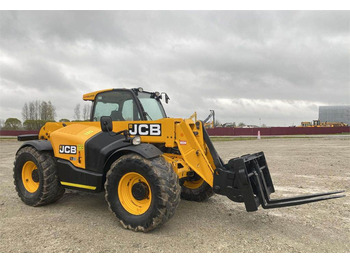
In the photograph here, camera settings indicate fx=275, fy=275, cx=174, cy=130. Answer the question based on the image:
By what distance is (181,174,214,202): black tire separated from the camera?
524 centimetres

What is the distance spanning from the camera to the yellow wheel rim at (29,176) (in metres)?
5.39

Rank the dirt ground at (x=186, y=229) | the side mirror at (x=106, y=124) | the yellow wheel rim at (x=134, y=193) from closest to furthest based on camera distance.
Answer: the dirt ground at (x=186, y=229) → the yellow wheel rim at (x=134, y=193) → the side mirror at (x=106, y=124)

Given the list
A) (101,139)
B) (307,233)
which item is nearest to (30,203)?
(101,139)

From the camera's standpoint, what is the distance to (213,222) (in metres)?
4.29

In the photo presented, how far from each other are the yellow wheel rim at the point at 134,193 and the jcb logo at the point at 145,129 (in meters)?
0.80

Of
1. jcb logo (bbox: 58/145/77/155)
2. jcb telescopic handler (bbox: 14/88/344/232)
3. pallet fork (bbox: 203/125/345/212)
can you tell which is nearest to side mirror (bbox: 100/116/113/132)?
jcb telescopic handler (bbox: 14/88/344/232)

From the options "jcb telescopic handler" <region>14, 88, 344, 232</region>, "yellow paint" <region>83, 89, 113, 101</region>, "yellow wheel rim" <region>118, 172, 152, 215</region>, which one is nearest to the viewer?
"jcb telescopic handler" <region>14, 88, 344, 232</region>

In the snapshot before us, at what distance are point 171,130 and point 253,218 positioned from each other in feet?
6.39

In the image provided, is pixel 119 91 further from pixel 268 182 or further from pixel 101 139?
pixel 268 182

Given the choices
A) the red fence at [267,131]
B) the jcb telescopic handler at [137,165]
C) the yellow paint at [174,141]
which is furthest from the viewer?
the red fence at [267,131]

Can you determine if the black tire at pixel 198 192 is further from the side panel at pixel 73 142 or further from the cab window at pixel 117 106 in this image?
the side panel at pixel 73 142

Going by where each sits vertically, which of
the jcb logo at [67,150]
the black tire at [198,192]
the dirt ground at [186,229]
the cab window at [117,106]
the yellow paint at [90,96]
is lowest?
Answer: the dirt ground at [186,229]

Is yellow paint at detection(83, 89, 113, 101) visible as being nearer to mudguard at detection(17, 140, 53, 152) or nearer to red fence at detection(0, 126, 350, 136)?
mudguard at detection(17, 140, 53, 152)

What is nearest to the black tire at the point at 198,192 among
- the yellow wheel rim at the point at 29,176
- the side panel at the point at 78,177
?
the side panel at the point at 78,177
